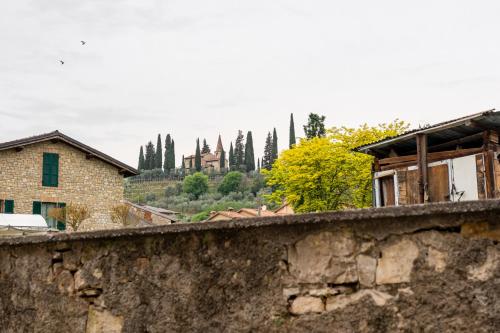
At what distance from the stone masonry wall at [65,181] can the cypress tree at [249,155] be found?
71.0 metres

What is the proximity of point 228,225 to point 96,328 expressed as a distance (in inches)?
45.6

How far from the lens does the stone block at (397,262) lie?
301cm

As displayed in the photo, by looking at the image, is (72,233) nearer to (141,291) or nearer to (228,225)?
(141,291)

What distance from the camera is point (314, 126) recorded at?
4831cm

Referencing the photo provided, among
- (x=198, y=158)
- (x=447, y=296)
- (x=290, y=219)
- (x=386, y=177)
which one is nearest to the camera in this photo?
(x=447, y=296)

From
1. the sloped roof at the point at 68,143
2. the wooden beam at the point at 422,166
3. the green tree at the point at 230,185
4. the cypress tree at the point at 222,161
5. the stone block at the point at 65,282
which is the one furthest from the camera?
the cypress tree at the point at 222,161

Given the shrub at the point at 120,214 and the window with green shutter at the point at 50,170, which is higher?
the window with green shutter at the point at 50,170

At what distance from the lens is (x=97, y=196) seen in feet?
101

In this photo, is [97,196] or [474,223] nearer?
[474,223]

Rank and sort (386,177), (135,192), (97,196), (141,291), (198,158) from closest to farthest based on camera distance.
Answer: (141,291) < (386,177) < (97,196) < (135,192) < (198,158)

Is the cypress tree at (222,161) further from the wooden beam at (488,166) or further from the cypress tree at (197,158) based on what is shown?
the wooden beam at (488,166)

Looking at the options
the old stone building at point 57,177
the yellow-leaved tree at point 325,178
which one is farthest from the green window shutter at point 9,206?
the yellow-leaved tree at point 325,178

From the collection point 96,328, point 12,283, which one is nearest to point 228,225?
point 96,328

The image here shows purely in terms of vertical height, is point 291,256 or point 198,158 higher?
point 198,158
